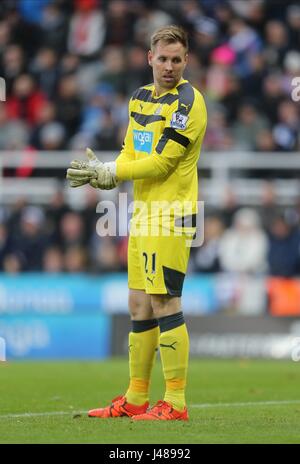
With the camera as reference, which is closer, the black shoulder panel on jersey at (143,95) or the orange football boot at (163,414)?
the orange football boot at (163,414)

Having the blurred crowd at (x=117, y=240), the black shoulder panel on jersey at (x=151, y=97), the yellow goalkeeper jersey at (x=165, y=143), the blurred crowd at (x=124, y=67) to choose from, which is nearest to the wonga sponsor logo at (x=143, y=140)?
the yellow goalkeeper jersey at (x=165, y=143)

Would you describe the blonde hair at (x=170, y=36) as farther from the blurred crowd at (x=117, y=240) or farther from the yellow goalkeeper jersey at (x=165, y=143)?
the blurred crowd at (x=117, y=240)

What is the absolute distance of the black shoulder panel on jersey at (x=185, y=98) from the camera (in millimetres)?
7262

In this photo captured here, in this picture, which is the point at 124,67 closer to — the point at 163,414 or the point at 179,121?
the point at 179,121

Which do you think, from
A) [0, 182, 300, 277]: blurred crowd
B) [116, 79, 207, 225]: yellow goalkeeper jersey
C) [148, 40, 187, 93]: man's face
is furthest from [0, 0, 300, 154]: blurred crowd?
[148, 40, 187, 93]: man's face

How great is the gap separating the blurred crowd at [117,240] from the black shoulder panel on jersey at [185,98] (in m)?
9.05

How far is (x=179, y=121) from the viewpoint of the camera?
7.23 m

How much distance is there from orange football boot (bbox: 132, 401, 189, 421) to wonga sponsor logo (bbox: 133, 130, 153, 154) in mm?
1731

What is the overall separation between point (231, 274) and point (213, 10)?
5.94 m

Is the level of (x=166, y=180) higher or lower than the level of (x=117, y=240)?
higher

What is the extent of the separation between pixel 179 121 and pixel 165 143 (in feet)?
0.57

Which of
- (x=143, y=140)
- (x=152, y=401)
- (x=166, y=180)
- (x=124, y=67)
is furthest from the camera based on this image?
(x=124, y=67)

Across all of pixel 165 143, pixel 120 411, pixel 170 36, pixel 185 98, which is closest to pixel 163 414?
pixel 120 411

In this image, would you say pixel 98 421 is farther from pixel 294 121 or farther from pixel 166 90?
pixel 294 121
